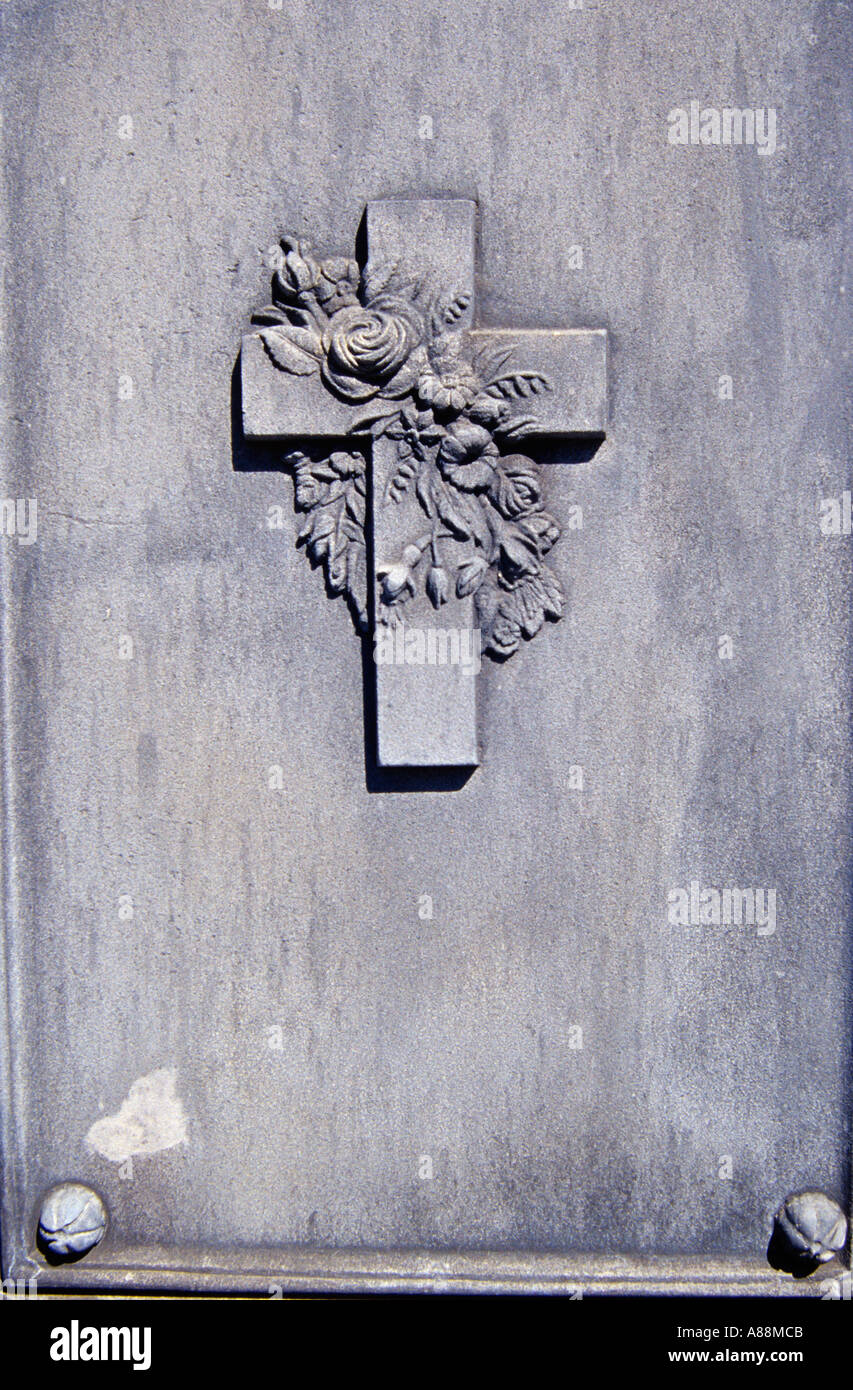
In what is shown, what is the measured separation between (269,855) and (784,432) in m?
2.00

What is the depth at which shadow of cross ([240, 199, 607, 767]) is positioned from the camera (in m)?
2.56

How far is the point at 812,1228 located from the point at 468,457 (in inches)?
101

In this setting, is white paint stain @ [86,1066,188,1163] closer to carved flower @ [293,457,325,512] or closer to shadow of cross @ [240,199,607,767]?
shadow of cross @ [240,199,607,767]

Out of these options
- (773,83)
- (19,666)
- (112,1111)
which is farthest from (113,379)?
(112,1111)

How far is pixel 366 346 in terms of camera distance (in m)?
2.54

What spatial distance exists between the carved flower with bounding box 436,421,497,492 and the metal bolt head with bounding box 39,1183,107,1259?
251cm

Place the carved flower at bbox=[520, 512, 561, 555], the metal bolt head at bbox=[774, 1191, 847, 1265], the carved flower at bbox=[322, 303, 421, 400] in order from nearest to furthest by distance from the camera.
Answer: the carved flower at bbox=[322, 303, 421, 400], the carved flower at bbox=[520, 512, 561, 555], the metal bolt head at bbox=[774, 1191, 847, 1265]

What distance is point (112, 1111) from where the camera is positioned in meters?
2.87

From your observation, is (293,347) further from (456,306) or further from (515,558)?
(515,558)

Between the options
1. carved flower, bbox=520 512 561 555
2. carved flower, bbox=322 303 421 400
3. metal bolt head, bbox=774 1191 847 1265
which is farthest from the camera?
metal bolt head, bbox=774 1191 847 1265


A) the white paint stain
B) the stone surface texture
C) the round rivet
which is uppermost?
the stone surface texture

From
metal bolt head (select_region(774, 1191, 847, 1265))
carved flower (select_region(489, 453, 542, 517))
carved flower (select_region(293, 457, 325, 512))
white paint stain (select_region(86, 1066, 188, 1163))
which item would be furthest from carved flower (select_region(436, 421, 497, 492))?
metal bolt head (select_region(774, 1191, 847, 1265))

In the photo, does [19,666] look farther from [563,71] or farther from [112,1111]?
[563,71]

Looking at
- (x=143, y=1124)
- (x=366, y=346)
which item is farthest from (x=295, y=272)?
(x=143, y=1124)
